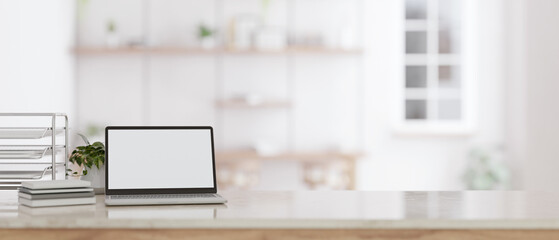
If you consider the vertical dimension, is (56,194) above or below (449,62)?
below

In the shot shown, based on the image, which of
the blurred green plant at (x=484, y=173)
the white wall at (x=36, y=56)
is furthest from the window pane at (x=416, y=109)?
the white wall at (x=36, y=56)

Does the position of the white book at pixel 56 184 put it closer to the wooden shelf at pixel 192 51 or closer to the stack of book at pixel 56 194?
the stack of book at pixel 56 194

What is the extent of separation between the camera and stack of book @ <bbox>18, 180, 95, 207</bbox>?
204cm

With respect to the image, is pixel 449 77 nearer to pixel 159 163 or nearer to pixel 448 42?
pixel 448 42

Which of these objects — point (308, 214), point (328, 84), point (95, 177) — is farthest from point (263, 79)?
point (308, 214)

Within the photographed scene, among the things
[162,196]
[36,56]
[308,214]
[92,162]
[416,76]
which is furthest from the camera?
[416,76]

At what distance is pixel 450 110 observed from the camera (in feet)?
19.4

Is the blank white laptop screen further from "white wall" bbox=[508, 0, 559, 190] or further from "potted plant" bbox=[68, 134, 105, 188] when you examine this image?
"white wall" bbox=[508, 0, 559, 190]

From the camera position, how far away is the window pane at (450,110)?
5.91 metres

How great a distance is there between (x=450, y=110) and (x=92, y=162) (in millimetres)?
4092

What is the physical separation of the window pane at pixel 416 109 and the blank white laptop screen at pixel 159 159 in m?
3.82

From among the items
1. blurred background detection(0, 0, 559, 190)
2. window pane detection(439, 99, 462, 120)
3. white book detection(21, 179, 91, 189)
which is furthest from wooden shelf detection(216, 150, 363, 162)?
white book detection(21, 179, 91, 189)

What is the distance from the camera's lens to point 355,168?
5.61m

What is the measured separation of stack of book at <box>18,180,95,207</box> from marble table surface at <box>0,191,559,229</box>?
0.02 m
